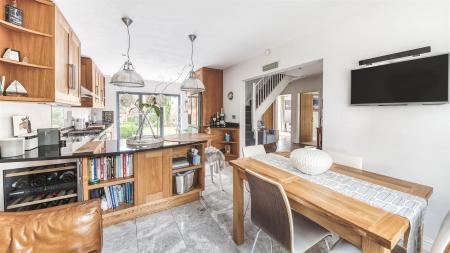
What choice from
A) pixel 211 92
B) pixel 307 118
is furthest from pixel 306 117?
pixel 211 92

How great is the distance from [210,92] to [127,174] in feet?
10.6

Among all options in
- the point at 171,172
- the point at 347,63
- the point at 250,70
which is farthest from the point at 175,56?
the point at 347,63

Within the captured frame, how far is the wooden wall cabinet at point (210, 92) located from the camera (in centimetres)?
478

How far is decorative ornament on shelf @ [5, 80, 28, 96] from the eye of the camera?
5.21 ft

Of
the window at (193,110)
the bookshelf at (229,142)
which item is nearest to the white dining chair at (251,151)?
the bookshelf at (229,142)

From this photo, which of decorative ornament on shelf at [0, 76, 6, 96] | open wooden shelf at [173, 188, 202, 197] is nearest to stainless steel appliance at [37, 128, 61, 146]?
decorative ornament on shelf at [0, 76, 6, 96]

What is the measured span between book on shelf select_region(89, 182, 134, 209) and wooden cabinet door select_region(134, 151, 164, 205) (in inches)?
4.1

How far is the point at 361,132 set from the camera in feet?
7.19

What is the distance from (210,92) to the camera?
15.9 ft

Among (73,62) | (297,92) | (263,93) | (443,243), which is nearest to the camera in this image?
(443,243)

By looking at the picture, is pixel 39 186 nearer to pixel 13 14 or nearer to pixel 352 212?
pixel 13 14

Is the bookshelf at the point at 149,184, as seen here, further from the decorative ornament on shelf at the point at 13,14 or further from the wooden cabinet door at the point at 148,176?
the decorative ornament on shelf at the point at 13,14

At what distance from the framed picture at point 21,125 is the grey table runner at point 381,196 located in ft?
8.80

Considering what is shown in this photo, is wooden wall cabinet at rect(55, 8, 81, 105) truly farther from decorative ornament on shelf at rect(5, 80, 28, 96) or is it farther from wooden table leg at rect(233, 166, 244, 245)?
wooden table leg at rect(233, 166, 244, 245)
